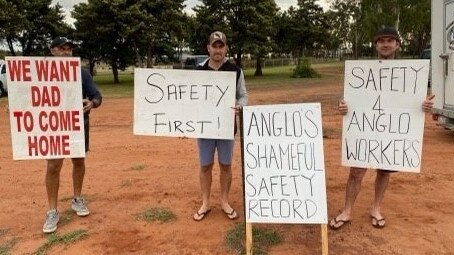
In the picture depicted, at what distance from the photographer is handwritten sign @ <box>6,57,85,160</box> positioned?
4223 mm

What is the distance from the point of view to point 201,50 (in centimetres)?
3672

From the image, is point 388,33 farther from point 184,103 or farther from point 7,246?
point 7,246

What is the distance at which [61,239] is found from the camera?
425cm

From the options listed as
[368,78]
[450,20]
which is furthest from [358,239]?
[450,20]

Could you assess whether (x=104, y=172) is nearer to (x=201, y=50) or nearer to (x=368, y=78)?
(x=368, y=78)

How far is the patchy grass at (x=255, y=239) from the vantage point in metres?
3.97

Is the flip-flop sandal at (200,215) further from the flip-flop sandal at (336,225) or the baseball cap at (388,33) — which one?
the baseball cap at (388,33)

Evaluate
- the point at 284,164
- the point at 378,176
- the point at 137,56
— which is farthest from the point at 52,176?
the point at 137,56

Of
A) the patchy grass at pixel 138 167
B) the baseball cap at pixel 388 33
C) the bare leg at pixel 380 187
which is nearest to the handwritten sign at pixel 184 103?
the baseball cap at pixel 388 33

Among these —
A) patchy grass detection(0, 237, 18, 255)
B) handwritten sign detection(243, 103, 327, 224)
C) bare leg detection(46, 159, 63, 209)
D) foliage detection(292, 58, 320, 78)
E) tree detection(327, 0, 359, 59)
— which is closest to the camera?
handwritten sign detection(243, 103, 327, 224)

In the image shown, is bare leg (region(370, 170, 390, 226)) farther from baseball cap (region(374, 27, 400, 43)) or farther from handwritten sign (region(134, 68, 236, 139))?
handwritten sign (region(134, 68, 236, 139))

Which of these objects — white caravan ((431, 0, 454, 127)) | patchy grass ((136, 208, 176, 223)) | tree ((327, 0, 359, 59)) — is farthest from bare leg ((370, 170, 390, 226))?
tree ((327, 0, 359, 59))

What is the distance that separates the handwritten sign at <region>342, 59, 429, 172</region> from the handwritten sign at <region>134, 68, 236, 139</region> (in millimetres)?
1089

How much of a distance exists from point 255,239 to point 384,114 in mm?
1604
